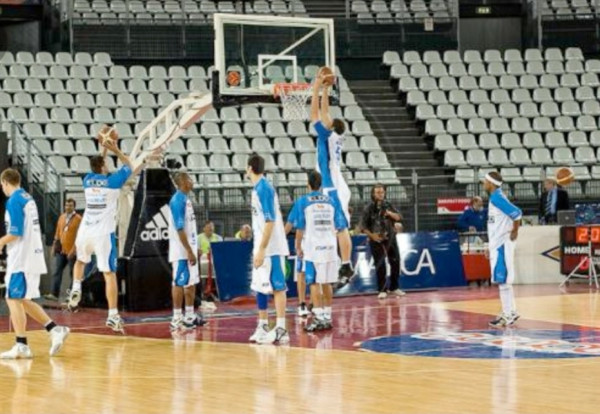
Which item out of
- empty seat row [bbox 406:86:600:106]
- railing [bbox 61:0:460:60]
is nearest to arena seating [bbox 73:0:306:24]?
railing [bbox 61:0:460:60]

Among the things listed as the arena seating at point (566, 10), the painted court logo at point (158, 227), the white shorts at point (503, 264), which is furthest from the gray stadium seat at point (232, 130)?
the white shorts at point (503, 264)

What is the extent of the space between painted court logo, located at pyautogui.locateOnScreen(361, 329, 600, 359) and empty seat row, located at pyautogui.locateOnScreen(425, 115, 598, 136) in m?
15.3

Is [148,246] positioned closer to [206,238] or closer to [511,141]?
[206,238]

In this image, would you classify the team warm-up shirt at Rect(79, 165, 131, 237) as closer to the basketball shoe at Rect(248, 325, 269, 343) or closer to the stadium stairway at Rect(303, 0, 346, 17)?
the basketball shoe at Rect(248, 325, 269, 343)

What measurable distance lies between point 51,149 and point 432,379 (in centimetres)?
1685

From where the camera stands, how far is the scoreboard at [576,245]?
24.8 m

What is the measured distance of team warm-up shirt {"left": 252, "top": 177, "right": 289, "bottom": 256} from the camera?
595 inches

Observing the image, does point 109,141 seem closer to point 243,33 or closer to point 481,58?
point 243,33

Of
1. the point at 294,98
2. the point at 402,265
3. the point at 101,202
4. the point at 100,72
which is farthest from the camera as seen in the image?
the point at 100,72

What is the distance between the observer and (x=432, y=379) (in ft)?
39.8

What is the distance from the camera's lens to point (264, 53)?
69.2 feet

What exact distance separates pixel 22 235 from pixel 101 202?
3245 mm

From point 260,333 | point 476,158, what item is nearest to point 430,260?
point 476,158

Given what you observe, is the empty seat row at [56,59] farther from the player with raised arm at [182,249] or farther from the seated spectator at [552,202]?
the player with raised arm at [182,249]
